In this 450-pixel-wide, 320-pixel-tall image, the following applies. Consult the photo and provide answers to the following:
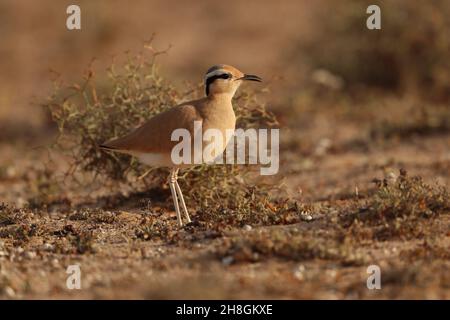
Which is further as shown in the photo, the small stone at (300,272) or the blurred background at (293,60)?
the blurred background at (293,60)

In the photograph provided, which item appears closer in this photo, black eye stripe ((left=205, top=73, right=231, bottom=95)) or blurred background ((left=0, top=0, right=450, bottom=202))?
black eye stripe ((left=205, top=73, right=231, bottom=95))

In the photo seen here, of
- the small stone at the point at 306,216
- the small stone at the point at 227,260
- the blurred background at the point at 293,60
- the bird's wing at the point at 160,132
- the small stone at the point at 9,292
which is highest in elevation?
the blurred background at the point at 293,60

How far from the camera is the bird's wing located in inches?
236

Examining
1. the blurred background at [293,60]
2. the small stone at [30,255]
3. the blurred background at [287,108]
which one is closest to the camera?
the blurred background at [287,108]

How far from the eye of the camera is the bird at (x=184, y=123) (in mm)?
5992

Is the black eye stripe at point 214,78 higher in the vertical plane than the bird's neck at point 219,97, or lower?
higher

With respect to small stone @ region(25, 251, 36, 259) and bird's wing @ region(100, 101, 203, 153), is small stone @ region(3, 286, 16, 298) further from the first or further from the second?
bird's wing @ region(100, 101, 203, 153)

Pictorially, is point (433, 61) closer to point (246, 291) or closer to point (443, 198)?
point (443, 198)

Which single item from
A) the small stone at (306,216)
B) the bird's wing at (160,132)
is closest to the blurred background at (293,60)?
the bird's wing at (160,132)

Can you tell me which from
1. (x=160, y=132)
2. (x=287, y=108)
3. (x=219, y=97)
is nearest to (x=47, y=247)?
(x=160, y=132)

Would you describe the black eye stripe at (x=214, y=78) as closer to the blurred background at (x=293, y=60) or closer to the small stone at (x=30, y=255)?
the blurred background at (x=293, y=60)

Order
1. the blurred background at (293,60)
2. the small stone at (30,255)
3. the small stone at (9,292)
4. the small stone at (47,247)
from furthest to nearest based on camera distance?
the blurred background at (293,60) < the small stone at (47,247) < the small stone at (30,255) < the small stone at (9,292)

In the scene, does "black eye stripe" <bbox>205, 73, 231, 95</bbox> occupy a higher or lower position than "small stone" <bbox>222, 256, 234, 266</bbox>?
higher

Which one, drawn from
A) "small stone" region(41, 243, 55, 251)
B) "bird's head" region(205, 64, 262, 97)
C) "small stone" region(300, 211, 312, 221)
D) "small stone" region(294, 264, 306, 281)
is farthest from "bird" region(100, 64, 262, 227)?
"small stone" region(294, 264, 306, 281)
